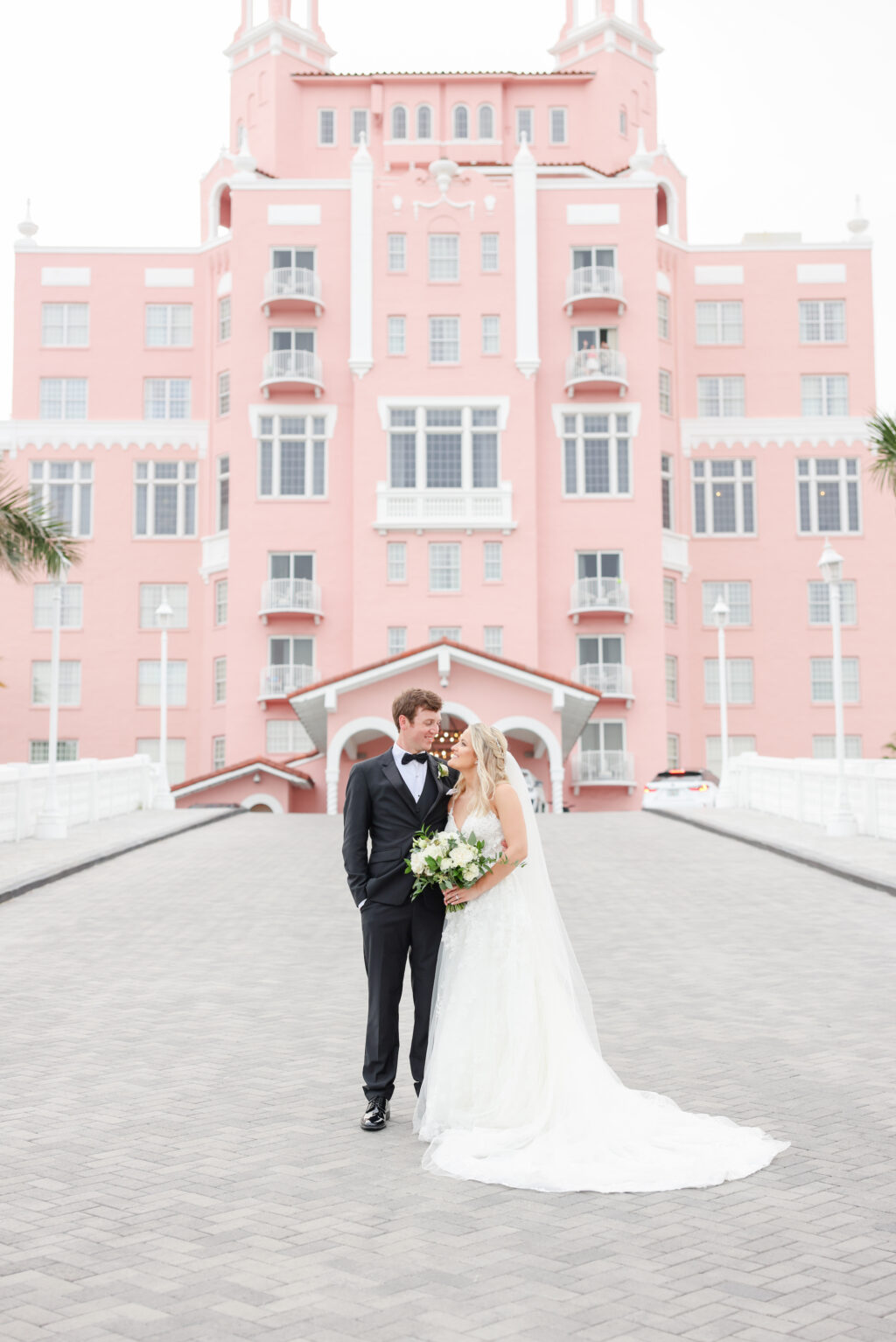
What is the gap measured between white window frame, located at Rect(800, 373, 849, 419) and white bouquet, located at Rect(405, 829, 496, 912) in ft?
161

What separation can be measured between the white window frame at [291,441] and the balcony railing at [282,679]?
19.3ft

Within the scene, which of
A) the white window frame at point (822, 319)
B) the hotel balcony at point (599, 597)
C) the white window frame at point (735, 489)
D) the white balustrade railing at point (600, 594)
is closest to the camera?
the hotel balcony at point (599, 597)

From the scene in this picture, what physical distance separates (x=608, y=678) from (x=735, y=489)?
10844 mm

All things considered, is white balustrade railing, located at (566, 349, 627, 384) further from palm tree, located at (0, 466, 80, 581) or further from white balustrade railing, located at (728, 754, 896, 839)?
palm tree, located at (0, 466, 80, 581)

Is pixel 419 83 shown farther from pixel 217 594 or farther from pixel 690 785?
pixel 690 785

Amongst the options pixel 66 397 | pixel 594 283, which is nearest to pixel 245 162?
pixel 66 397

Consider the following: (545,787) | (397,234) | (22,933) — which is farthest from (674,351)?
(22,933)

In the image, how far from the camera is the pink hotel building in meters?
45.9

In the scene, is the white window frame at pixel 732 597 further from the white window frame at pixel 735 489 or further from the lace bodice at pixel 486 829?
the lace bodice at pixel 486 829

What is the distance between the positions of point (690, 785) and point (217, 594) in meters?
21.6

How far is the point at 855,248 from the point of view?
52656mm

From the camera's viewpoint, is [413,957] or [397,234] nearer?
[413,957]

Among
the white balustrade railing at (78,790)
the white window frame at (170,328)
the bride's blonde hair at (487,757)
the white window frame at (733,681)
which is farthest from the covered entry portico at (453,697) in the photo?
the bride's blonde hair at (487,757)

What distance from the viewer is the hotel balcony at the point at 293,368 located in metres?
46.8
